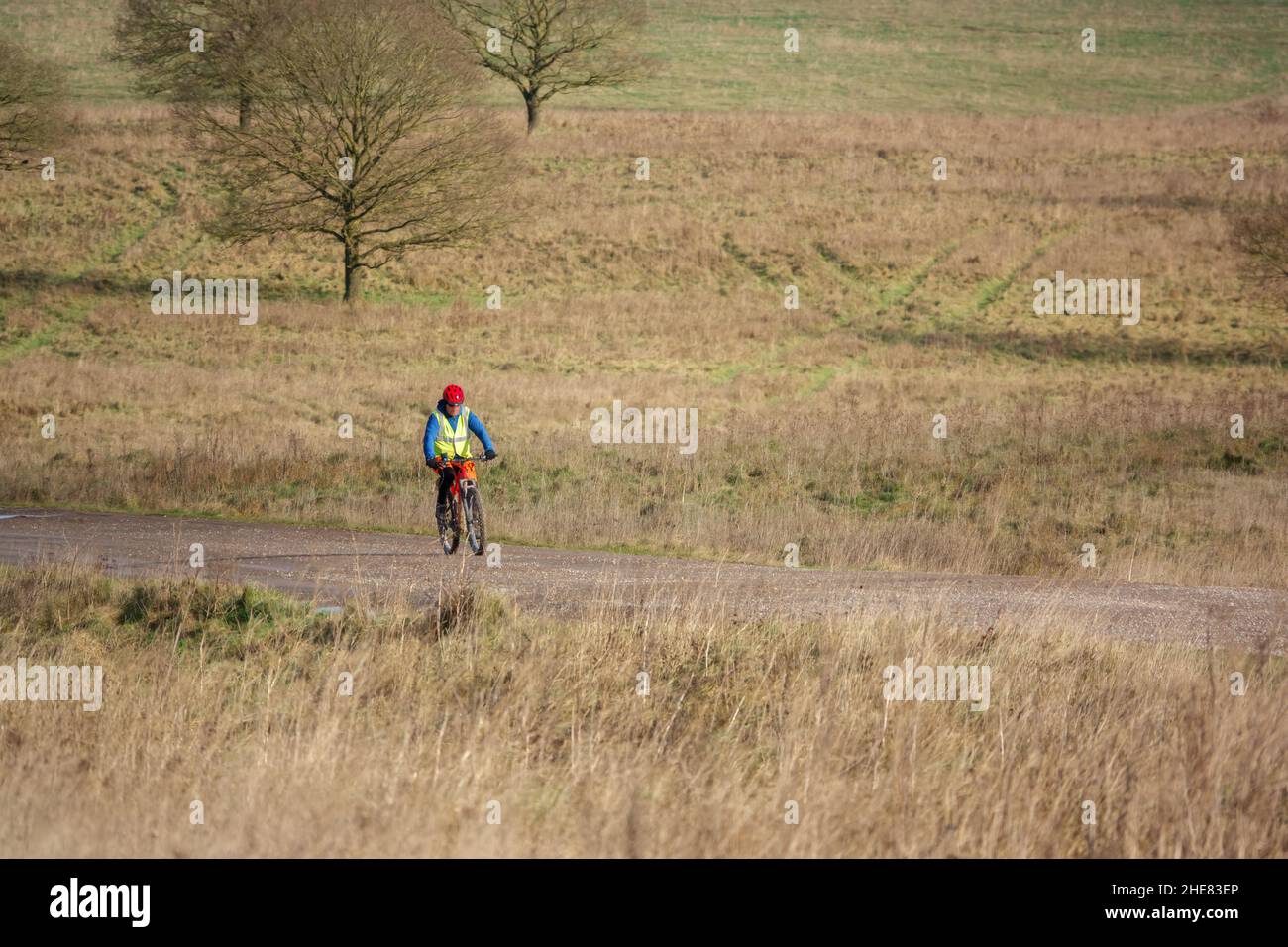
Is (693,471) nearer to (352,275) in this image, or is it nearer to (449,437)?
(449,437)

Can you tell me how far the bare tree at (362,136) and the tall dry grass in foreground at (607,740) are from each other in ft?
96.7

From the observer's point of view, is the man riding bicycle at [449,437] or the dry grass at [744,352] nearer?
the man riding bicycle at [449,437]

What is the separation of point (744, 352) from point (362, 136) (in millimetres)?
13072

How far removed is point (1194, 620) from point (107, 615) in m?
9.32

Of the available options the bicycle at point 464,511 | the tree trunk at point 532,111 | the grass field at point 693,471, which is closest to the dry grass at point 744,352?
the grass field at point 693,471

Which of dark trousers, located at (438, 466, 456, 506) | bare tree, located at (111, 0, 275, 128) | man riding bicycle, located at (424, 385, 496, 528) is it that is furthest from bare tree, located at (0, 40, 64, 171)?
man riding bicycle, located at (424, 385, 496, 528)

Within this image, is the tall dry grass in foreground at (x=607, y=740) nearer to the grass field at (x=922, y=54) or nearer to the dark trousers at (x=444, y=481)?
the dark trousers at (x=444, y=481)

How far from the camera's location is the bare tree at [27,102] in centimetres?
4378

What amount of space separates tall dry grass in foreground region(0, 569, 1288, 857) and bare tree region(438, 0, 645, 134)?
50.3 metres

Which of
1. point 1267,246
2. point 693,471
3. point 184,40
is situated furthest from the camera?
point 184,40

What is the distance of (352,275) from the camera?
40.5 m

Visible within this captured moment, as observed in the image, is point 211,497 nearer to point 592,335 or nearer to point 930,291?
point 592,335

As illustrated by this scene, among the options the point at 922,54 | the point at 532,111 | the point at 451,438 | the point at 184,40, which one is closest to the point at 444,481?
the point at 451,438

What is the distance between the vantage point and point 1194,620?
11.5 meters
